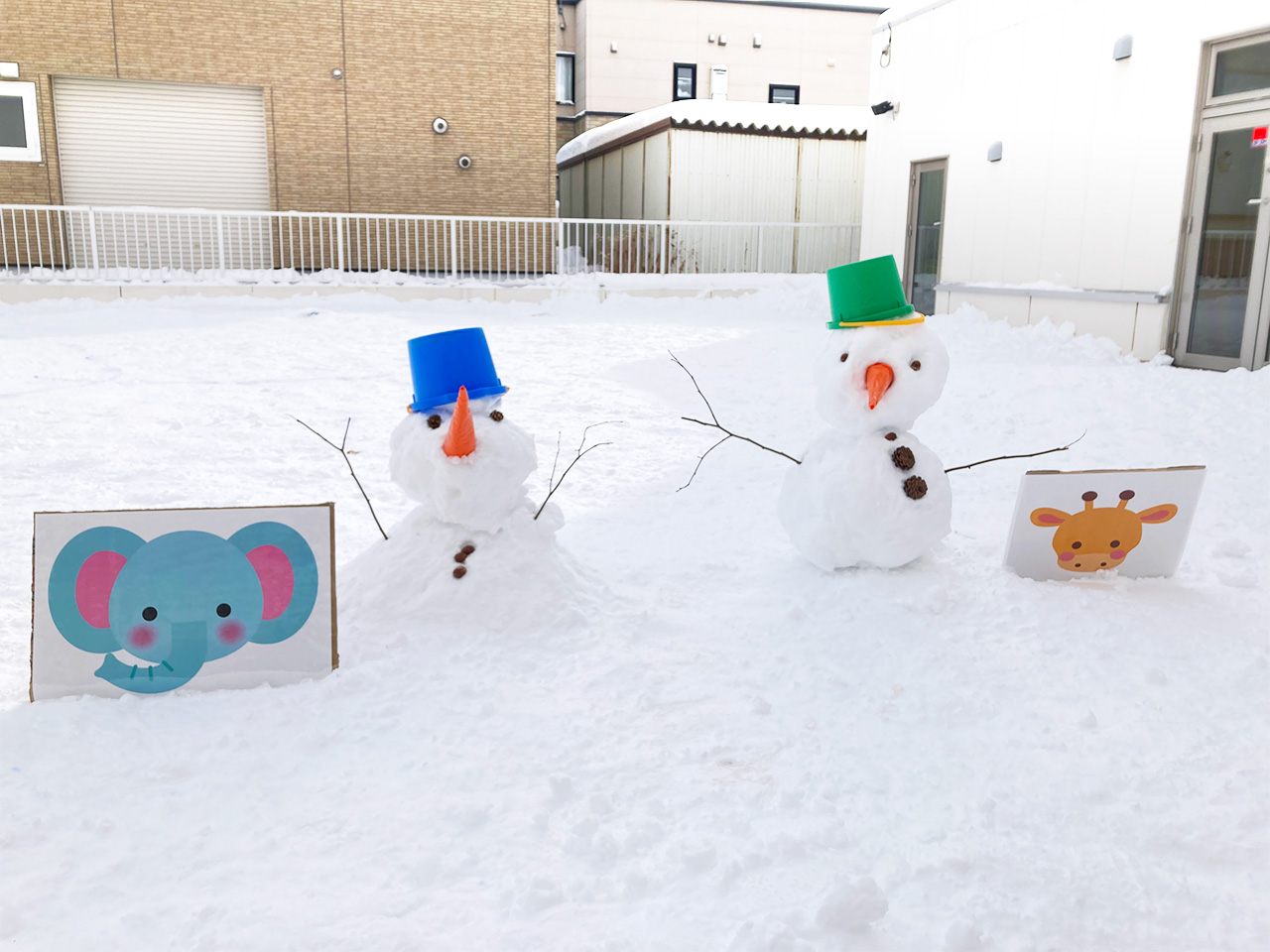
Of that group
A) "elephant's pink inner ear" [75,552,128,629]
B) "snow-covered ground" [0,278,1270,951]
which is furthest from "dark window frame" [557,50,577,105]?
"elephant's pink inner ear" [75,552,128,629]

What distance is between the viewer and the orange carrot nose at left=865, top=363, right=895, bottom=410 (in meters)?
3.29

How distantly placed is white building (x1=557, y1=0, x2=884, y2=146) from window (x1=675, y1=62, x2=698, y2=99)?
25 millimetres

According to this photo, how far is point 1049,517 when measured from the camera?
3.37m

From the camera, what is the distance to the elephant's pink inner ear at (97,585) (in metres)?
Result: 2.60

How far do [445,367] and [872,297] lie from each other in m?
1.56

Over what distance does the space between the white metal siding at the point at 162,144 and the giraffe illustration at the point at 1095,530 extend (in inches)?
581

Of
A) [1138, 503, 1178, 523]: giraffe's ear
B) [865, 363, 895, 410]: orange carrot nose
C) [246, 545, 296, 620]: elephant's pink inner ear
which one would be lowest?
[246, 545, 296, 620]: elephant's pink inner ear

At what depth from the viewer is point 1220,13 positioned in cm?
746

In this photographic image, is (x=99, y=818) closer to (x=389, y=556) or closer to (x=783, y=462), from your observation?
(x=389, y=556)

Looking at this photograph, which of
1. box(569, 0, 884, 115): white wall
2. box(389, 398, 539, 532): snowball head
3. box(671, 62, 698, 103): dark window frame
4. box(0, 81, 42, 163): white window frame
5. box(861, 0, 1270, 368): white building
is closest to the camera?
box(389, 398, 539, 532): snowball head

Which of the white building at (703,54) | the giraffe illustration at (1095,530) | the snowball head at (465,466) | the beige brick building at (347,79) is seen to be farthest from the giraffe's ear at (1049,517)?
the white building at (703,54)

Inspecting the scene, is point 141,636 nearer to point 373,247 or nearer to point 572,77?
point 373,247

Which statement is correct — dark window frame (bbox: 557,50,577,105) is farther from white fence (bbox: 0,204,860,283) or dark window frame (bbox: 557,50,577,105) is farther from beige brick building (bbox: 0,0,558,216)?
beige brick building (bbox: 0,0,558,216)

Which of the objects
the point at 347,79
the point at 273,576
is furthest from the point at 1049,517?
the point at 347,79
